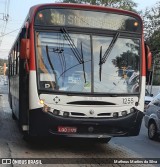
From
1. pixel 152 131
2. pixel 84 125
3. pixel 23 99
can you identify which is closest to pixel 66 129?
pixel 84 125

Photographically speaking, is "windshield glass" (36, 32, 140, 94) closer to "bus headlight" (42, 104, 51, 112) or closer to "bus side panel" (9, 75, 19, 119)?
"bus headlight" (42, 104, 51, 112)

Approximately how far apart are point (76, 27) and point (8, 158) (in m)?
3.17

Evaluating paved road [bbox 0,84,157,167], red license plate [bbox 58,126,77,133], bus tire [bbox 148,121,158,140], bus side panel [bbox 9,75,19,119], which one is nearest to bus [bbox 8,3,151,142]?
red license plate [bbox 58,126,77,133]

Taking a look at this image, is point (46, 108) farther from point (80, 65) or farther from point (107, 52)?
point (107, 52)

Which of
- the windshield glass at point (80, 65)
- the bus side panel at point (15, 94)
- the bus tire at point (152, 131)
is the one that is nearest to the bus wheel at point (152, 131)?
the bus tire at point (152, 131)

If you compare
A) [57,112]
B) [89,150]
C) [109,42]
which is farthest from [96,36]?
[89,150]

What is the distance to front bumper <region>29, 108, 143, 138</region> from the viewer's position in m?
8.50

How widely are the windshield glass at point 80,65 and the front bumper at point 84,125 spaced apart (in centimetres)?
59

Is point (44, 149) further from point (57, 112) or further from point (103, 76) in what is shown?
point (103, 76)

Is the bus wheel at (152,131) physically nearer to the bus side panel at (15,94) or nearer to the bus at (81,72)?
the bus at (81,72)

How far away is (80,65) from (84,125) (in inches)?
51.2

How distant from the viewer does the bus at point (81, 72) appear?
8.59m

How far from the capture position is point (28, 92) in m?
8.79

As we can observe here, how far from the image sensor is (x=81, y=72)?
348 inches
